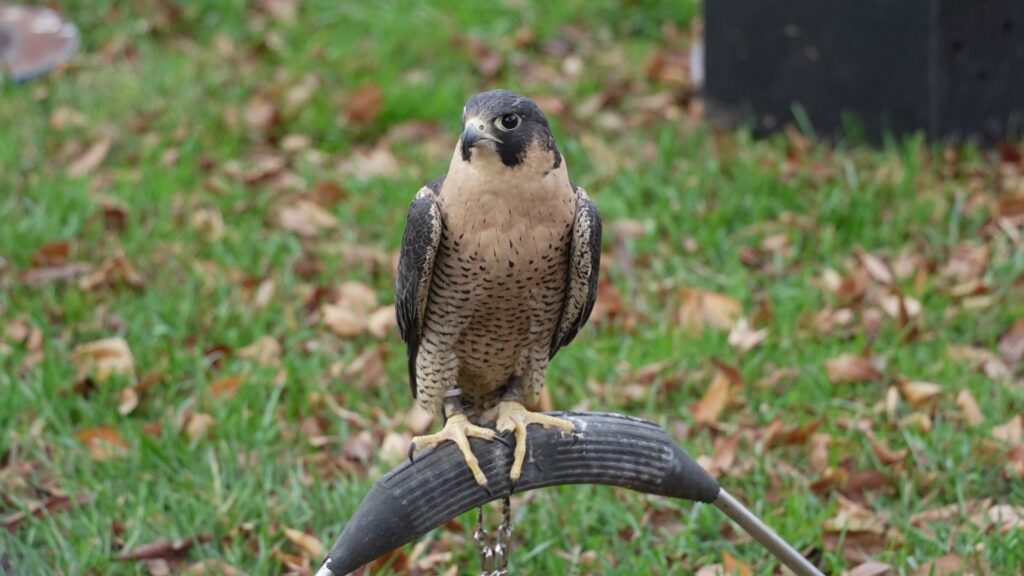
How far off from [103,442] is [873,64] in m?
3.46

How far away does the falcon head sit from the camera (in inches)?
93.4

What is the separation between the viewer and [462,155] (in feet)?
8.05

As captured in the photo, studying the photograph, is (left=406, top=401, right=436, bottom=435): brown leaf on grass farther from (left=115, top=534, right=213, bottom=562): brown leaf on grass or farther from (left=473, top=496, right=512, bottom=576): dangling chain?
(left=473, top=496, right=512, bottom=576): dangling chain

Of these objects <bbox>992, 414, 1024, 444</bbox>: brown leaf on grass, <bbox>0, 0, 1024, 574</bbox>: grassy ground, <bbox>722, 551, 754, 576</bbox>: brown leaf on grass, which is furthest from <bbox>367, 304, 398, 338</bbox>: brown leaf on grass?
<bbox>992, 414, 1024, 444</bbox>: brown leaf on grass

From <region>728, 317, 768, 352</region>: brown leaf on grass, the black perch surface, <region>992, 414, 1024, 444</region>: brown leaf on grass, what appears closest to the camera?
the black perch surface

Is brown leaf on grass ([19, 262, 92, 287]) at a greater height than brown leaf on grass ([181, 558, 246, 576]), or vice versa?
brown leaf on grass ([19, 262, 92, 287])

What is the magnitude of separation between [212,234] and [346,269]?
0.58 m

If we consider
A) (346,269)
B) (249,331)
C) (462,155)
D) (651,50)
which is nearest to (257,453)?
(249,331)

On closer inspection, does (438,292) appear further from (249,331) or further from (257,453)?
(249,331)

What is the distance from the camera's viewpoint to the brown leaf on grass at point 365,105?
583 cm

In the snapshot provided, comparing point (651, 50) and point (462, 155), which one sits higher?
point (462, 155)

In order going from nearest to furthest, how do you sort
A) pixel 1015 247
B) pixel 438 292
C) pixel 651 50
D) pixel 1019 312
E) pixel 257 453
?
pixel 438 292, pixel 257 453, pixel 1019 312, pixel 1015 247, pixel 651 50

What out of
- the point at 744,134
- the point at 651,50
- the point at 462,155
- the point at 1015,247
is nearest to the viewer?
the point at 462,155

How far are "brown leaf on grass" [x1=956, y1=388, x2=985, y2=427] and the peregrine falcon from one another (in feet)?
4.88
